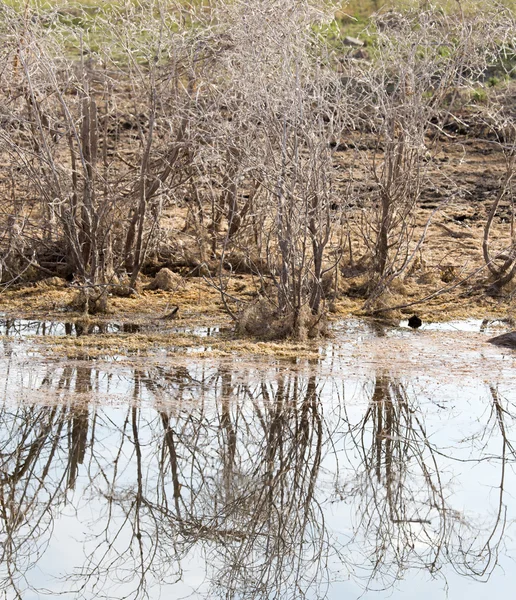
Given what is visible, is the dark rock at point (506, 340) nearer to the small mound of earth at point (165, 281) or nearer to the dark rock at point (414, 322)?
the dark rock at point (414, 322)

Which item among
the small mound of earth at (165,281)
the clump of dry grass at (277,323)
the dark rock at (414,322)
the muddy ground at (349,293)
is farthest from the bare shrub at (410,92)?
the small mound of earth at (165,281)

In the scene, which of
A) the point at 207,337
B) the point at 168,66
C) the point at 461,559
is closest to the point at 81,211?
the point at 168,66

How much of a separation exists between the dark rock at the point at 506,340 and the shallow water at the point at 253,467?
66 cm

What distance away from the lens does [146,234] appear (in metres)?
10.5

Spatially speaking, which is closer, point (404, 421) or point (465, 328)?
point (404, 421)

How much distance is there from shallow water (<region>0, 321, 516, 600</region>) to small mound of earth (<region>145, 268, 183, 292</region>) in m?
2.64

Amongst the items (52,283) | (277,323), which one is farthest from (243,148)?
(52,283)

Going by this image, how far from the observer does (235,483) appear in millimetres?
5191

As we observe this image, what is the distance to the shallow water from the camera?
443 centimetres

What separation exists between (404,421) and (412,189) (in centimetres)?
424

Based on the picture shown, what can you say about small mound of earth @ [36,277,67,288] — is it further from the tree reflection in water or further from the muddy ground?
the tree reflection in water

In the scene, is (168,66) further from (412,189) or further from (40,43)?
(412,189)

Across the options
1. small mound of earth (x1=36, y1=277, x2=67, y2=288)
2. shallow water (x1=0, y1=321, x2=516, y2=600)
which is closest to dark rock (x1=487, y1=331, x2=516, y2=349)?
shallow water (x1=0, y1=321, x2=516, y2=600)

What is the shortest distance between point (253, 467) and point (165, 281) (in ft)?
16.2
